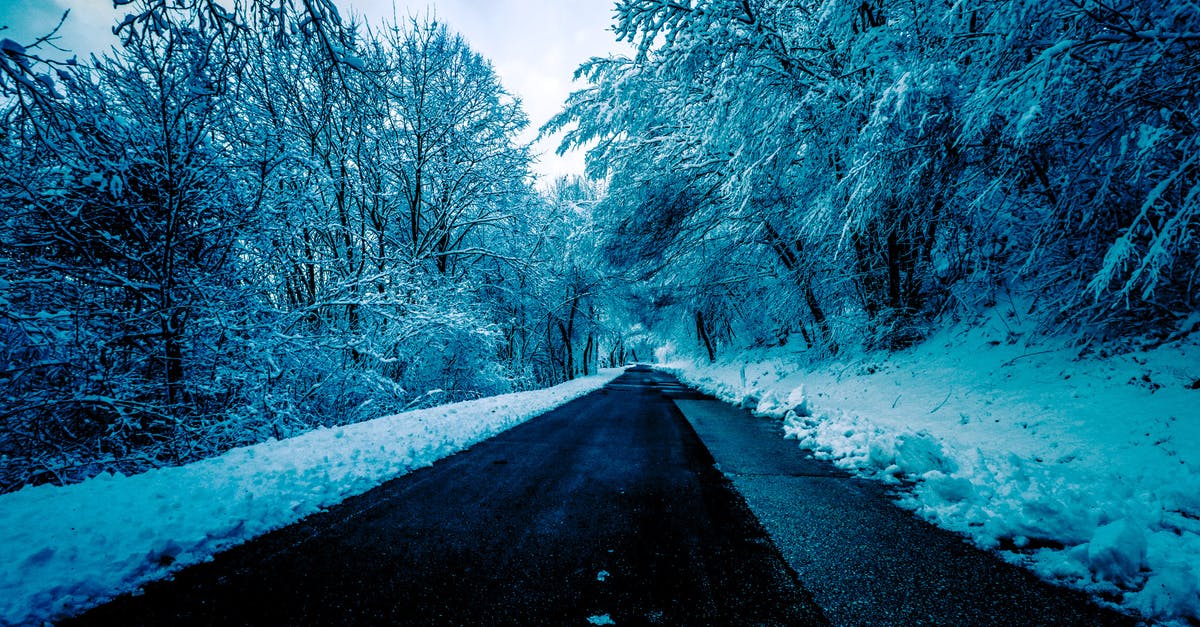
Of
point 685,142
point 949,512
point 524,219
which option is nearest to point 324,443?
point 949,512

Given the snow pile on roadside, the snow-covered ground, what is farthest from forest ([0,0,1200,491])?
the snow pile on roadside

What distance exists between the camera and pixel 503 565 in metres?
2.28

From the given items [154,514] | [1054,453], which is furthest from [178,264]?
[1054,453]

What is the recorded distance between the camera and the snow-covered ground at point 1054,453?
2092mm

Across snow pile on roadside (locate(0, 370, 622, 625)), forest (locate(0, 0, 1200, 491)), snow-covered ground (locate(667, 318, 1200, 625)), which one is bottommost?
snow-covered ground (locate(667, 318, 1200, 625))

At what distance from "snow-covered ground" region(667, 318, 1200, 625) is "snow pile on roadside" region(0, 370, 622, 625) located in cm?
459

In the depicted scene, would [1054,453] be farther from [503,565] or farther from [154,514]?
[154,514]

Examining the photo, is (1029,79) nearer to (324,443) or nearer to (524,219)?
(324,443)

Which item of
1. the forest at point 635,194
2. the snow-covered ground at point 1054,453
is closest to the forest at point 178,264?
the forest at point 635,194

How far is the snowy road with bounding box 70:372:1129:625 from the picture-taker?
1860mm

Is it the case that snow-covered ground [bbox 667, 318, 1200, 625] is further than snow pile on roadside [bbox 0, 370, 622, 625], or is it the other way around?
snow-covered ground [bbox 667, 318, 1200, 625]

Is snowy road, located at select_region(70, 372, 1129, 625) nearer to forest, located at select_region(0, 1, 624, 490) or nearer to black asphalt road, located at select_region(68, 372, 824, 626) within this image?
black asphalt road, located at select_region(68, 372, 824, 626)

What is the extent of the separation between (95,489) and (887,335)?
35.6 feet

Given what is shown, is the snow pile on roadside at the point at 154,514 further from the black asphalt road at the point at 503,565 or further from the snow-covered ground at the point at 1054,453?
the snow-covered ground at the point at 1054,453
